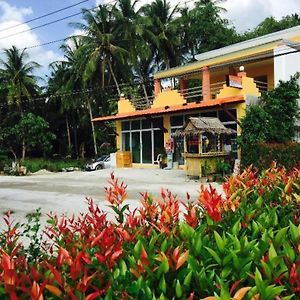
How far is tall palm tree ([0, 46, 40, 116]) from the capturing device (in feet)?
115

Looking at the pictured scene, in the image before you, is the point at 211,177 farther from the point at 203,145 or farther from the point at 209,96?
the point at 209,96

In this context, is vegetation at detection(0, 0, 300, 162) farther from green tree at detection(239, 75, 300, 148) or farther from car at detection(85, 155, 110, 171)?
green tree at detection(239, 75, 300, 148)

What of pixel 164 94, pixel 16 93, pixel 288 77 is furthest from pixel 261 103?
pixel 16 93

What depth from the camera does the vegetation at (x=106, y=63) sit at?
30.1m

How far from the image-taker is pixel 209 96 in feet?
65.6

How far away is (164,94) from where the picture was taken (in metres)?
22.1

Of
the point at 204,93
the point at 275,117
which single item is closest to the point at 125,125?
the point at 204,93

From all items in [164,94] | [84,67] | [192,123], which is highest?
[84,67]

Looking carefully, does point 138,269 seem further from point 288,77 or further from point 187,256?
point 288,77

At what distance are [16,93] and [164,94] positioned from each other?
17.6 m

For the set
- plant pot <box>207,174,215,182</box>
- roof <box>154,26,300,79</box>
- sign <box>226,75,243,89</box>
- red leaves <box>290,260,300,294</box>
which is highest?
roof <box>154,26,300,79</box>

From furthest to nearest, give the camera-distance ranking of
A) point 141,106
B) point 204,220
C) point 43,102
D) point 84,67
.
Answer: point 43,102
point 84,67
point 141,106
point 204,220

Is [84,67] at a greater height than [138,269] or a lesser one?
greater

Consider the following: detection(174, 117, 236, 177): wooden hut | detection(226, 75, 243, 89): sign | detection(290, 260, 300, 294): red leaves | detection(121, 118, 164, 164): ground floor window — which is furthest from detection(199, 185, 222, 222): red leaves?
detection(121, 118, 164, 164): ground floor window
